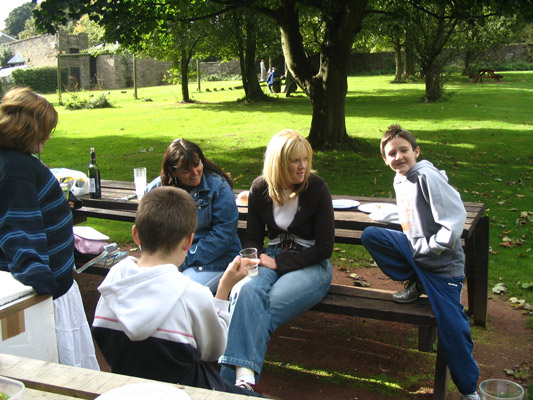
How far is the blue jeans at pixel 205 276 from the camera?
12.3ft

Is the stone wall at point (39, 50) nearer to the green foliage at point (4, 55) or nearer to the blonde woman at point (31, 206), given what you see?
the green foliage at point (4, 55)

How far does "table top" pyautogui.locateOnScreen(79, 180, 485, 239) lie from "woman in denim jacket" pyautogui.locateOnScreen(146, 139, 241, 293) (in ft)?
1.97

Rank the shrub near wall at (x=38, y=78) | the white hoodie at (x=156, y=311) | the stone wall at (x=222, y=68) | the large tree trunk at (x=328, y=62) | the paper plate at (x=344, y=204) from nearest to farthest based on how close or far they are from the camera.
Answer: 1. the white hoodie at (x=156, y=311)
2. the paper plate at (x=344, y=204)
3. the large tree trunk at (x=328, y=62)
4. the shrub near wall at (x=38, y=78)
5. the stone wall at (x=222, y=68)

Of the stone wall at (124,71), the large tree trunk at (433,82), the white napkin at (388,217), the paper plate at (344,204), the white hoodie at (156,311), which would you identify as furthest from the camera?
the stone wall at (124,71)

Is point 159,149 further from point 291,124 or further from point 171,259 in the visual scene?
point 171,259

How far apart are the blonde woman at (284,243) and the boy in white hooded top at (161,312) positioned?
0.98 m

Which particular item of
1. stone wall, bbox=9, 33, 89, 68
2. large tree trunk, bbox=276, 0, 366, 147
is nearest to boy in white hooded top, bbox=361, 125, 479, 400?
large tree trunk, bbox=276, 0, 366, 147

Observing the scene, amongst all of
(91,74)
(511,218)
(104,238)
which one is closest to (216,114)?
(511,218)

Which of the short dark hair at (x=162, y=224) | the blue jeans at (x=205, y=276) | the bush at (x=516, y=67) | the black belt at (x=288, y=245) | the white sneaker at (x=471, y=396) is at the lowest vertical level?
the white sneaker at (x=471, y=396)

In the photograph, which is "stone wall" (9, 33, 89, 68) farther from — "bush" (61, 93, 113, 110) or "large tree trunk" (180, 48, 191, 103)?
"large tree trunk" (180, 48, 191, 103)

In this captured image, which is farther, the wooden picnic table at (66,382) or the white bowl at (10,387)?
the wooden picnic table at (66,382)

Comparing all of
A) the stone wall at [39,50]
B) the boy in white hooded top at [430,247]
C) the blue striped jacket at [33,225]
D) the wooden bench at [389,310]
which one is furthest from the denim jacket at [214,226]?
the stone wall at [39,50]

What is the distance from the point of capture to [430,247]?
3.35 m

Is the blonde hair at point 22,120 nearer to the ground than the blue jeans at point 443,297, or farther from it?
farther from it
